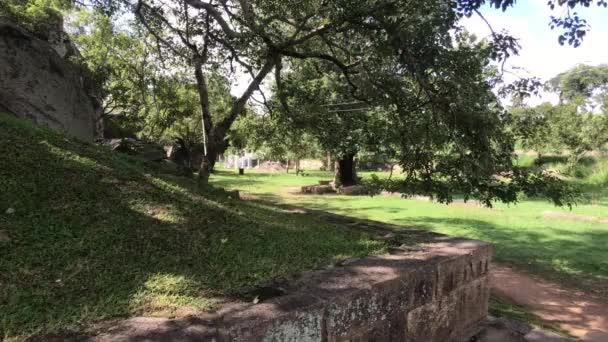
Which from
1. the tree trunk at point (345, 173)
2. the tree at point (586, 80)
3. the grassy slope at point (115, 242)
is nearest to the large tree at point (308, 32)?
the grassy slope at point (115, 242)

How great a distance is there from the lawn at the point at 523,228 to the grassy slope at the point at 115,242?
12.5ft

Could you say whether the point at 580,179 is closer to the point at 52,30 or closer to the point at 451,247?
the point at 451,247

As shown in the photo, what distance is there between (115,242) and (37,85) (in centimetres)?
470

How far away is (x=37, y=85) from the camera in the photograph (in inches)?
245

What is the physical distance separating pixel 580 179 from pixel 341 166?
10.8 metres

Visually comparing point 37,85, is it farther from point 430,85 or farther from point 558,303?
point 558,303

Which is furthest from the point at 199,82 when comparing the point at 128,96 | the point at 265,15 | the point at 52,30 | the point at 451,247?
the point at 128,96

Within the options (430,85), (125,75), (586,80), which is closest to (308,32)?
(430,85)

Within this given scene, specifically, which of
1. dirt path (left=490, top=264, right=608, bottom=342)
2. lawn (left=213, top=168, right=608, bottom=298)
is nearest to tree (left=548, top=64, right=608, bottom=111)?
lawn (left=213, top=168, right=608, bottom=298)

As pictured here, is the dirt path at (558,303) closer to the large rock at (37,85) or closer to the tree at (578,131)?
the large rock at (37,85)

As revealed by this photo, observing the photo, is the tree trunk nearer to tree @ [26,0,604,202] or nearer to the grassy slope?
tree @ [26,0,604,202]

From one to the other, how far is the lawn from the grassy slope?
12.5ft

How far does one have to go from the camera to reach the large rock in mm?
5949

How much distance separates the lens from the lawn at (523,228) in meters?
6.43
